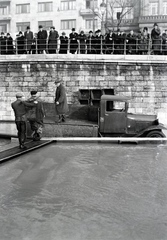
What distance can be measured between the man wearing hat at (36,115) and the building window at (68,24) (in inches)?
1128

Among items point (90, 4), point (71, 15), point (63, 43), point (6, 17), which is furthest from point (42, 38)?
point (6, 17)

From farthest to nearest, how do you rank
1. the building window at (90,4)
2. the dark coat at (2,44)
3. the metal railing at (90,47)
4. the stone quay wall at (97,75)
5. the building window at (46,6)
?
the building window at (46,6)
the building window at (90,4)
the dark coat at (2,44)
the stone quay wall at (97,75)
the metal railing at (90,47)

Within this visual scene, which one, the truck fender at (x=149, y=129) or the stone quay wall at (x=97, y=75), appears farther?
the stone quay wall at (x=97, y=75)

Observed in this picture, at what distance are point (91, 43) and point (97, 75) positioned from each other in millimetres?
1663

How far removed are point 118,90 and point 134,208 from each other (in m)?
12.5

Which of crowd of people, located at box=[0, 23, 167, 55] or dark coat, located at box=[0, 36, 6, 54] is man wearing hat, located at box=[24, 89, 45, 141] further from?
dark coat, located at box=[0, 36, 6, 54]

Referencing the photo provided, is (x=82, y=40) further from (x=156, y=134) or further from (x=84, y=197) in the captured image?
(x=84, y=197)

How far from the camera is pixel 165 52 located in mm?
16438

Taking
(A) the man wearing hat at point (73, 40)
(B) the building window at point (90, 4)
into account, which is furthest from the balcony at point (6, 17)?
(A) the man wearing hat at point (73, 40)

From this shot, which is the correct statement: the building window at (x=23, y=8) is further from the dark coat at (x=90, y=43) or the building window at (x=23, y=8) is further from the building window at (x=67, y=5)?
the dark coat at (x=90, y=43)

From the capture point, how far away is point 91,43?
16234 mm

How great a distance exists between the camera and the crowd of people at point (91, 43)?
1555 centimetres

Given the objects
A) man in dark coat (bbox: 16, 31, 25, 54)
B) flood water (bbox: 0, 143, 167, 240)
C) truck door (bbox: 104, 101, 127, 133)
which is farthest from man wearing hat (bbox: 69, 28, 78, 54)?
flood water (bbox: 0, 143, 167, 240)

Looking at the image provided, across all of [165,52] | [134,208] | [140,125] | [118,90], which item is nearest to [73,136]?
[140,125]
